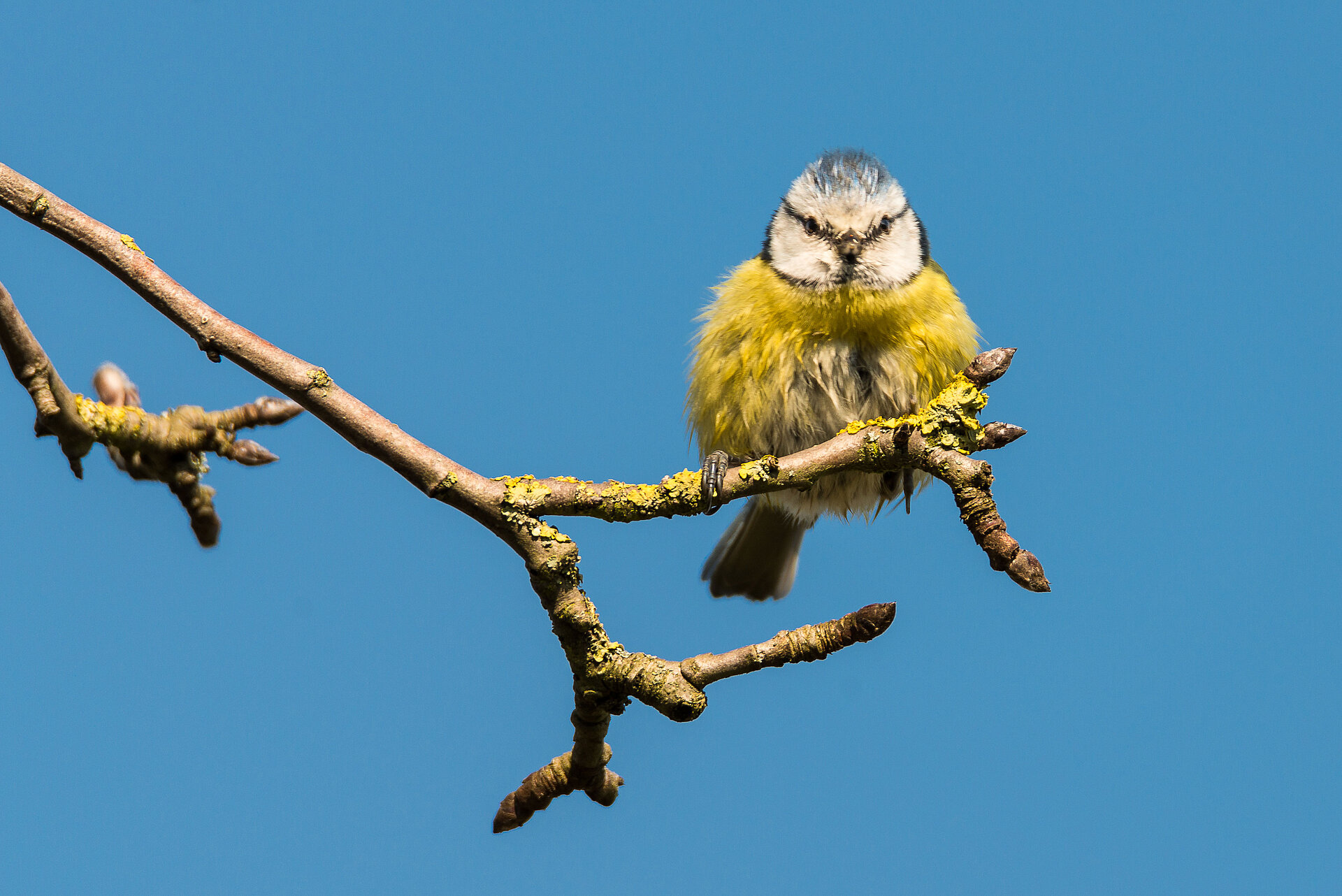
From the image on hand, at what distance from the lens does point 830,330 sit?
3811 millimetres

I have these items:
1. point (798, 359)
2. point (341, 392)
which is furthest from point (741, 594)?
point (341, 392)

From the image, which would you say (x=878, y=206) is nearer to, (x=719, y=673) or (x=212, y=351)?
(x=719, y=673)

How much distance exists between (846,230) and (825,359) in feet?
1.60

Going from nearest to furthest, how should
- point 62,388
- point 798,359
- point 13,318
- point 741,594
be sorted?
point 13,318
point 62,388
point 798,359
point 741,594

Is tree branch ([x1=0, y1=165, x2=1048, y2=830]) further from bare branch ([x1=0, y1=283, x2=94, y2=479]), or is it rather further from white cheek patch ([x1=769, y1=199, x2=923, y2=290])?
white cheek patch ([x1=769, y1=199, x2=923, y2=290])

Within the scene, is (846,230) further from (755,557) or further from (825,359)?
(755,557)

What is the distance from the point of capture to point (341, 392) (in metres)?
2.52

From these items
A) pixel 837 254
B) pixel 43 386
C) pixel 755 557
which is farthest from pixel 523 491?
pixel 755 557

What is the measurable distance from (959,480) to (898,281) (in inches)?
58.9

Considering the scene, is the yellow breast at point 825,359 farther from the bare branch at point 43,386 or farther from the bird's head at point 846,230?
the bare branch at point 43,386

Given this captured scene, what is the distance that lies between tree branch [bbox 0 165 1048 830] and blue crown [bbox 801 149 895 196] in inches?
57.0

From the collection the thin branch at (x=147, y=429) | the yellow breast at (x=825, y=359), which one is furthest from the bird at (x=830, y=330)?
the thin branch at (x=147, y=429)

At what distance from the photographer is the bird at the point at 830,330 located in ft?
12.5

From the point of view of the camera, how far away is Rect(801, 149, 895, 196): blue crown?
404 cm
